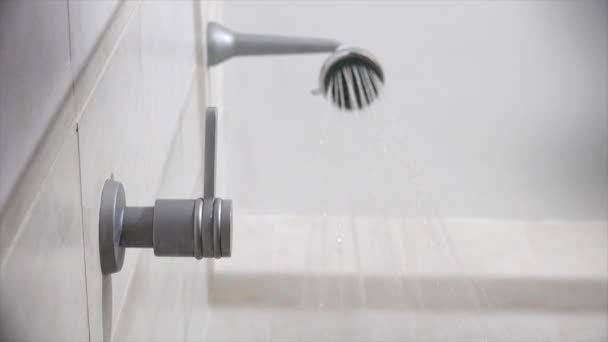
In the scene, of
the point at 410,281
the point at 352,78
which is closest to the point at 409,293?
the point at 410,281

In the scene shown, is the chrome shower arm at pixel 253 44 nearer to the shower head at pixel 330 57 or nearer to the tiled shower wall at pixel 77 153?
the shower head at pixel 330 57

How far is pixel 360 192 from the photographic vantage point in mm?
1011

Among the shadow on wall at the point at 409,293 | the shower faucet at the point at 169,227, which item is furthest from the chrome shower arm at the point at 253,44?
the shower faucet at the point at 169,227

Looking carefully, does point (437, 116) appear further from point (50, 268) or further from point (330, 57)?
point (50, 268)

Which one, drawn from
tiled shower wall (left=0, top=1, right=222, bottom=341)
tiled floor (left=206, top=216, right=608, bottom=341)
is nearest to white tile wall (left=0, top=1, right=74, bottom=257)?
tiled shower wall (left=0, top=1, right=222, bottom=341)

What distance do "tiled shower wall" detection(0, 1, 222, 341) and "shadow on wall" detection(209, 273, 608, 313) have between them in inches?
11.7

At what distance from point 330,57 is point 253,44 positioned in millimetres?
85

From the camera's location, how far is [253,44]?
809 millimetres

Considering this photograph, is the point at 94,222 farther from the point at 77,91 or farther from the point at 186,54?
the point at 186,54

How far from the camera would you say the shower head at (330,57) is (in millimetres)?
799

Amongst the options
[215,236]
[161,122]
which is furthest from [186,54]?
[215,236]

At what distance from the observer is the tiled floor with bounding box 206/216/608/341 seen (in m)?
0.77

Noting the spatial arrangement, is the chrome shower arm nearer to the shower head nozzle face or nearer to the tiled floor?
the shower head nozzle face

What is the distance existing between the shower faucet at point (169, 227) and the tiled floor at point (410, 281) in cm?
42
